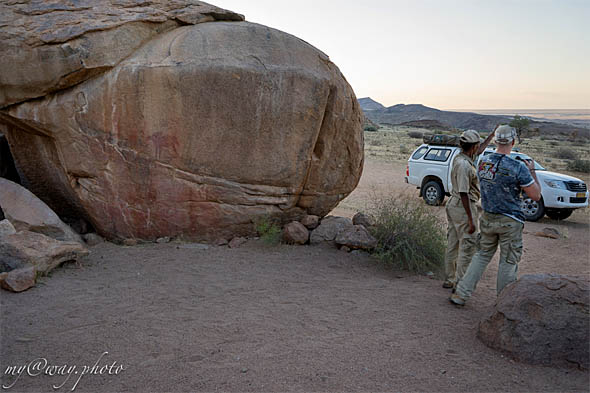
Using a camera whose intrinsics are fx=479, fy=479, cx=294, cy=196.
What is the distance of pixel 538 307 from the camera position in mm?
3938

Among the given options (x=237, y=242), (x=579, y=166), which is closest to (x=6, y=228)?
(x=237, y=242)

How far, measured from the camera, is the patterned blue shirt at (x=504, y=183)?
450 centimetres

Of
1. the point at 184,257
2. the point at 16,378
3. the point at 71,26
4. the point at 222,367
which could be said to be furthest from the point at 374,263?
the point at 71,26

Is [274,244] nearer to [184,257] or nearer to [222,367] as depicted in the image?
[184,257]

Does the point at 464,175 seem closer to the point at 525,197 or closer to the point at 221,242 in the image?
the point at 221,242

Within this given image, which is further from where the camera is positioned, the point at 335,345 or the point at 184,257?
the point at 184,257

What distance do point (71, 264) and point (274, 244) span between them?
9.15 feet

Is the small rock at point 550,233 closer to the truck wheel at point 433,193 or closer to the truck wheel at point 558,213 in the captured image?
the truck wheel at point 558,213

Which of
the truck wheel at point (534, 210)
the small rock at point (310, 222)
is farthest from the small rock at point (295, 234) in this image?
the truck wheel at point (534, 210)

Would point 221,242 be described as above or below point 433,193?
above

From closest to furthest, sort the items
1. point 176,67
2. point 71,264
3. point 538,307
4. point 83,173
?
1. point 538,307
2. point 71,264
3. point 176,67
4. point 83,173

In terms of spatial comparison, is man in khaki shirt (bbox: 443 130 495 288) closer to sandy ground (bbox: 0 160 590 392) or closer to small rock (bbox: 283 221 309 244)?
sandy ground (bbox: 0 160 590 392)

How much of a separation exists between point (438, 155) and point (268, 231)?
7838mm

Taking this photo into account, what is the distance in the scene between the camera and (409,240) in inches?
→ 273
